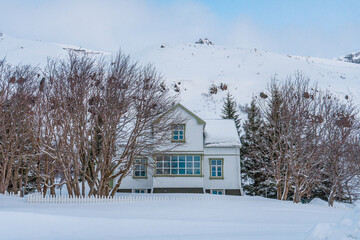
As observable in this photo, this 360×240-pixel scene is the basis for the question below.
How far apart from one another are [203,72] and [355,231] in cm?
6673

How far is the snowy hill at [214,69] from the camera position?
60.0 metres

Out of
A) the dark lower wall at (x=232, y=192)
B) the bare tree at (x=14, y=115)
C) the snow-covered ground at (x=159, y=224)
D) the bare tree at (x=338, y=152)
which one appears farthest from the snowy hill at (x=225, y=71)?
the snow-covered ground at (x=159, y=224)

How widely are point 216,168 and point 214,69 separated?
4803 centimetres

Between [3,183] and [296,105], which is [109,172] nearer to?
[3,183]

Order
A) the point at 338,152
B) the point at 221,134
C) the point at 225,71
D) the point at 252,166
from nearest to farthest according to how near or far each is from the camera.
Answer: the point at 338,152, the point at 221,134, the point at 252,166, the point at 225,71

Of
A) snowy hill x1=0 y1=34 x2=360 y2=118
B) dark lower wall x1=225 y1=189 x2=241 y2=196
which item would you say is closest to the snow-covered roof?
dark lower wall x1=225 y1=189 x2=241 y2=196

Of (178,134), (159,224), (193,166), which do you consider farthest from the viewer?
(178,134)

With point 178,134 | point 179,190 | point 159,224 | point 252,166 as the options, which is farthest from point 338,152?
point 159,224

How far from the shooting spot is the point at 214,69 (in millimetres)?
72938

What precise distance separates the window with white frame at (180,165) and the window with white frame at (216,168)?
5.27ft

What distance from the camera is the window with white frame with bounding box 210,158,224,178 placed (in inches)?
1081

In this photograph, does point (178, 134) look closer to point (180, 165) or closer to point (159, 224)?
point (180, 165)

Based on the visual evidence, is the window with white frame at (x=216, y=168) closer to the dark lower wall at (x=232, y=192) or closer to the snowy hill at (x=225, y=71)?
the dark lower wall at (x=232, y=192)

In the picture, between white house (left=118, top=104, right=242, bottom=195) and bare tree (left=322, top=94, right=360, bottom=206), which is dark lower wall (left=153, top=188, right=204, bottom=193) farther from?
bare tree (left=322, top=94, right=360, bottom=206)
